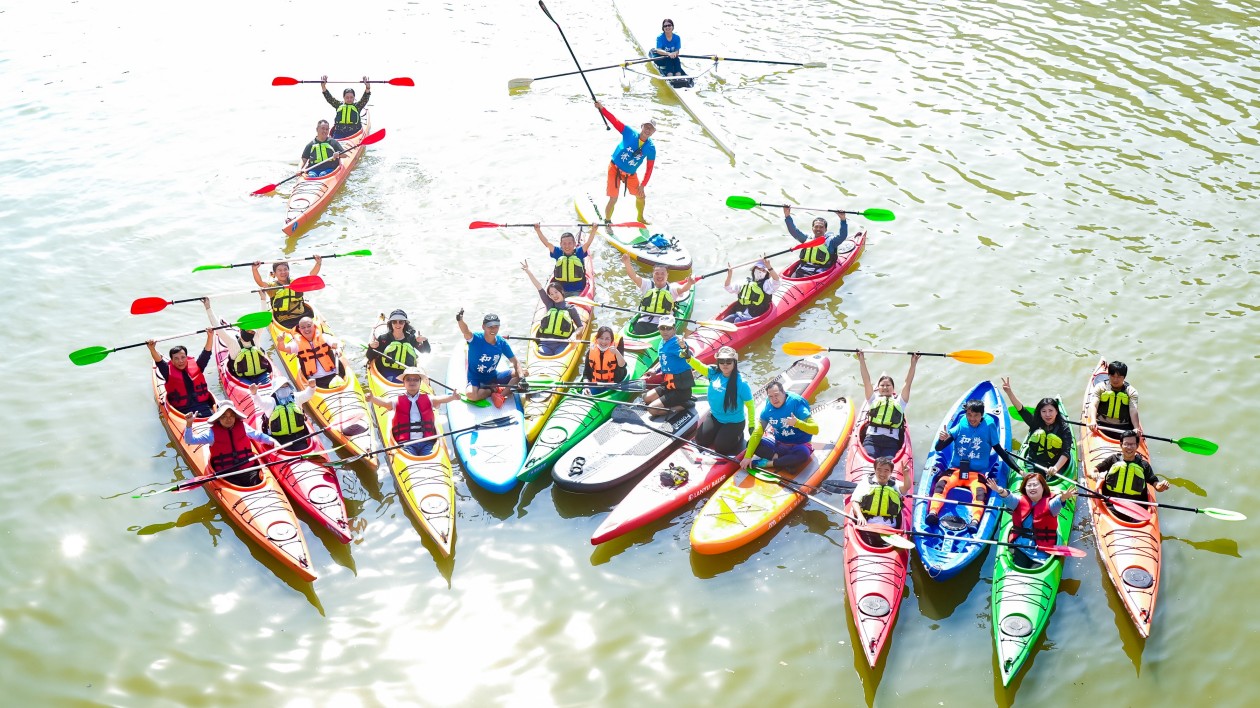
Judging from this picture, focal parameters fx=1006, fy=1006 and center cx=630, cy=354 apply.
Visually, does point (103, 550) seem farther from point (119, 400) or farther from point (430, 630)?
point (430, 630)

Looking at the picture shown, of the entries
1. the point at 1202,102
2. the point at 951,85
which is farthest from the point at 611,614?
the point at 1202,102

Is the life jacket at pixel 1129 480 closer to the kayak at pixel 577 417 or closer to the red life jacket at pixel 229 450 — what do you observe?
the kayak at pixel 577 417

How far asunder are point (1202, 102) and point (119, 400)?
708 inches

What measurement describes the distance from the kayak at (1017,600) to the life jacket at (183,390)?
8.47 metres

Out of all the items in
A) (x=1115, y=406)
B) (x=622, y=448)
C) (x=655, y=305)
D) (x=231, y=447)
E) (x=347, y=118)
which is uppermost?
(x=347, y=118)

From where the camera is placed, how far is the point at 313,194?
15.9 meters

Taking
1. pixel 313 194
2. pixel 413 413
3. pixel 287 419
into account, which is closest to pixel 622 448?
A: pixel 413 413

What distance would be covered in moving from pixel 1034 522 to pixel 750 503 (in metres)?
2.59

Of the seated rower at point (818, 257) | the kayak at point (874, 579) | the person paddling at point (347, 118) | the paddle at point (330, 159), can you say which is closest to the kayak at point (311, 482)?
the kayak at point (874, 579)

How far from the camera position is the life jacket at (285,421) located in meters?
10.4

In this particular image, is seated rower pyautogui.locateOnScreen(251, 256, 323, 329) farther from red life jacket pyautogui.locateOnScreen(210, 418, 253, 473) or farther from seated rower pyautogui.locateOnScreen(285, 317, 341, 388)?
red life jacket pyautogui.locateOnScreen(210, 418, 253, 473)

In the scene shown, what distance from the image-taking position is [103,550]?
32.8 ft

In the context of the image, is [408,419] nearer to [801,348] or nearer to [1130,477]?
[801,348]

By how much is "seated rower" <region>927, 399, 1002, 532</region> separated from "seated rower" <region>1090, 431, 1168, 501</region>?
110 cm
